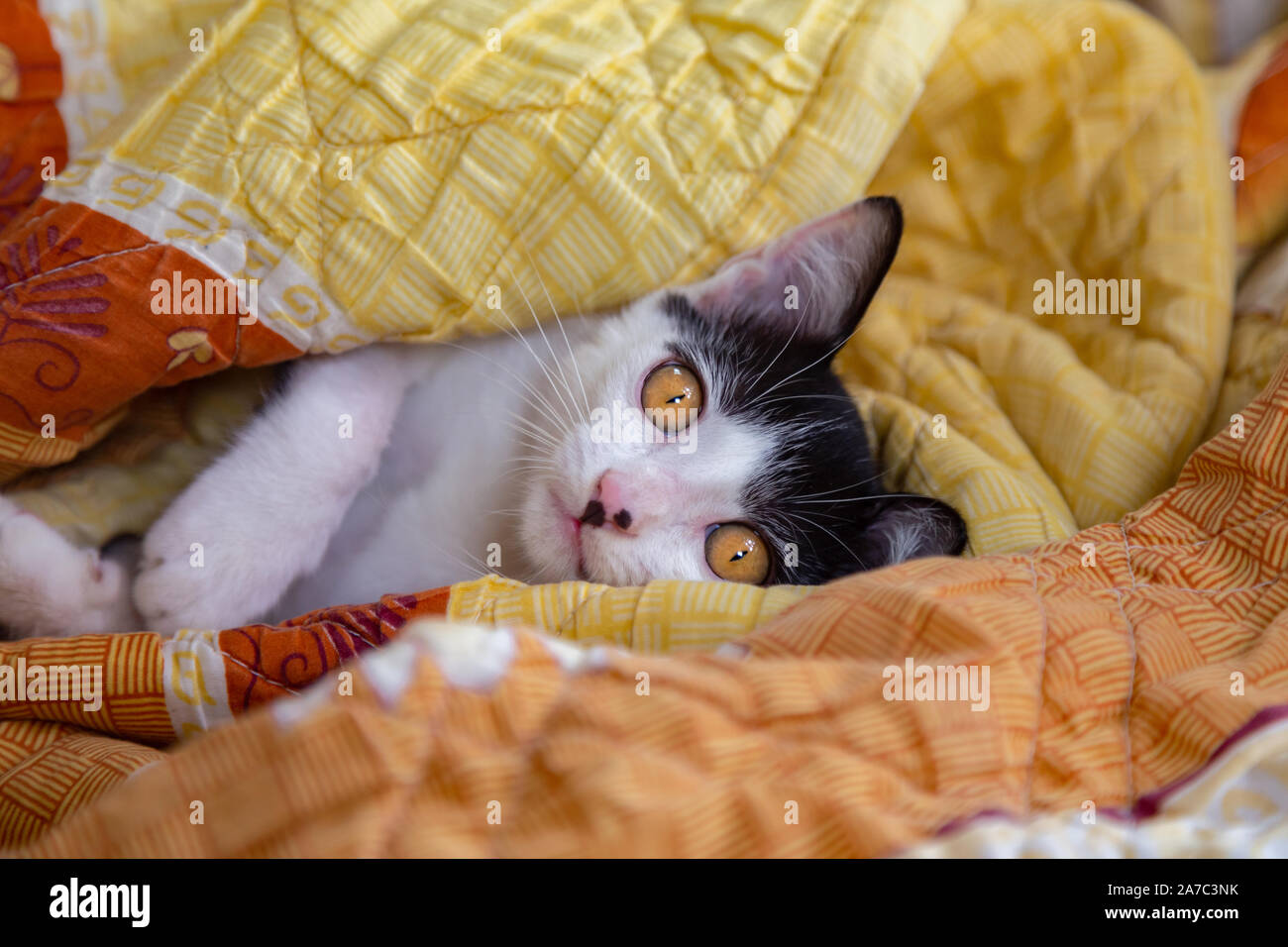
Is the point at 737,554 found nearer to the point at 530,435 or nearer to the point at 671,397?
the point at 671,397

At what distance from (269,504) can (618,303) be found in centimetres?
58

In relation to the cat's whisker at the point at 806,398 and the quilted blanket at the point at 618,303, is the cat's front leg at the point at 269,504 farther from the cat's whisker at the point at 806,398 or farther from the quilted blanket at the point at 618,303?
the cat's whisker at the point at 806,398

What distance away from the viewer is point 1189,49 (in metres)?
1.82

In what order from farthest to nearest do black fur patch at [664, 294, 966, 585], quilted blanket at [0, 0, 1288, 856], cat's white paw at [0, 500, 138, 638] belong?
black fur patch at [664, 294, 966, 585], cat's white paw at [0, 500, 138, 638], quilted blanket at [0, 0, 1288, 856]

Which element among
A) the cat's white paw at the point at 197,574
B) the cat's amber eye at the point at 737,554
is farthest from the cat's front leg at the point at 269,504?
the cat's amber eye at the point at 737,554

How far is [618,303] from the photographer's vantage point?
1376 mm

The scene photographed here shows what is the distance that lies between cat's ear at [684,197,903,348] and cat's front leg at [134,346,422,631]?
1.70ft

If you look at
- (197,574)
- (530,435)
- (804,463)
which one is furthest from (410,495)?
(804,463)

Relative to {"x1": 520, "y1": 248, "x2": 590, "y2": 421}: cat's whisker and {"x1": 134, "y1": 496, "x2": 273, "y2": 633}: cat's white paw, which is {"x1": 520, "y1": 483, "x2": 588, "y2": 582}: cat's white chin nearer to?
{"x1": 520, "y1": 248, "x2": 590, "y2": 421}: cat's whisker

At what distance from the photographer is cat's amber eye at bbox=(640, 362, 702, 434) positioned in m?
1.17

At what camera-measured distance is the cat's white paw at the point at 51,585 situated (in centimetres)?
108

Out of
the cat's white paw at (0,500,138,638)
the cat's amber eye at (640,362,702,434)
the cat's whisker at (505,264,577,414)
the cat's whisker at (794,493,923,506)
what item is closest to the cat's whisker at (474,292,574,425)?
the cat's whisker at (505,264,577,414)
